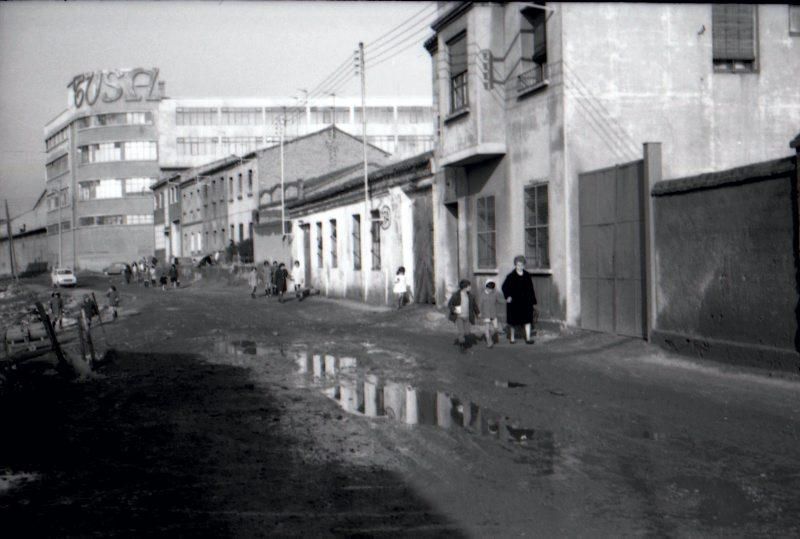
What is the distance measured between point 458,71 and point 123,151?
69530 mm

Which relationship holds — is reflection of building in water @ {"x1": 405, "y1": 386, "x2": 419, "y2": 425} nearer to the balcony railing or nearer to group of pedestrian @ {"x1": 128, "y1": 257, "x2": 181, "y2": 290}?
the balcony railing

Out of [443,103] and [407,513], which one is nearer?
[407,513]

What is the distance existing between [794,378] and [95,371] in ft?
35.7

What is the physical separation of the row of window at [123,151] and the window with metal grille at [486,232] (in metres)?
68.5

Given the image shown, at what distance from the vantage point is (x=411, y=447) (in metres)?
7.80

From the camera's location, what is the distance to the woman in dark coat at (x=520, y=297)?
1547cm

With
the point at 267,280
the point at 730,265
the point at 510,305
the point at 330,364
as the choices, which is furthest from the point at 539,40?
the point at 267,280

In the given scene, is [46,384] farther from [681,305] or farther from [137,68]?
[137,68]

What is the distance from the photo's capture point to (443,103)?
20.9 metres

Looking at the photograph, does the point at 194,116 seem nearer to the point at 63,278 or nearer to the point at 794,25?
the point at 63,278

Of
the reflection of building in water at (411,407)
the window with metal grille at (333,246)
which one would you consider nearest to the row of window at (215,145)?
the window with metal grille at (333,246)

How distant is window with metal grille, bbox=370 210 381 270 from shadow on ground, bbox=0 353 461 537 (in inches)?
695

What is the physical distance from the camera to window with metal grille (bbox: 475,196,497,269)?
19.3m

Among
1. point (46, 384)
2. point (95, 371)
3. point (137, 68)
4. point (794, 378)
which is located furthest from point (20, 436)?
point (137, 68)
